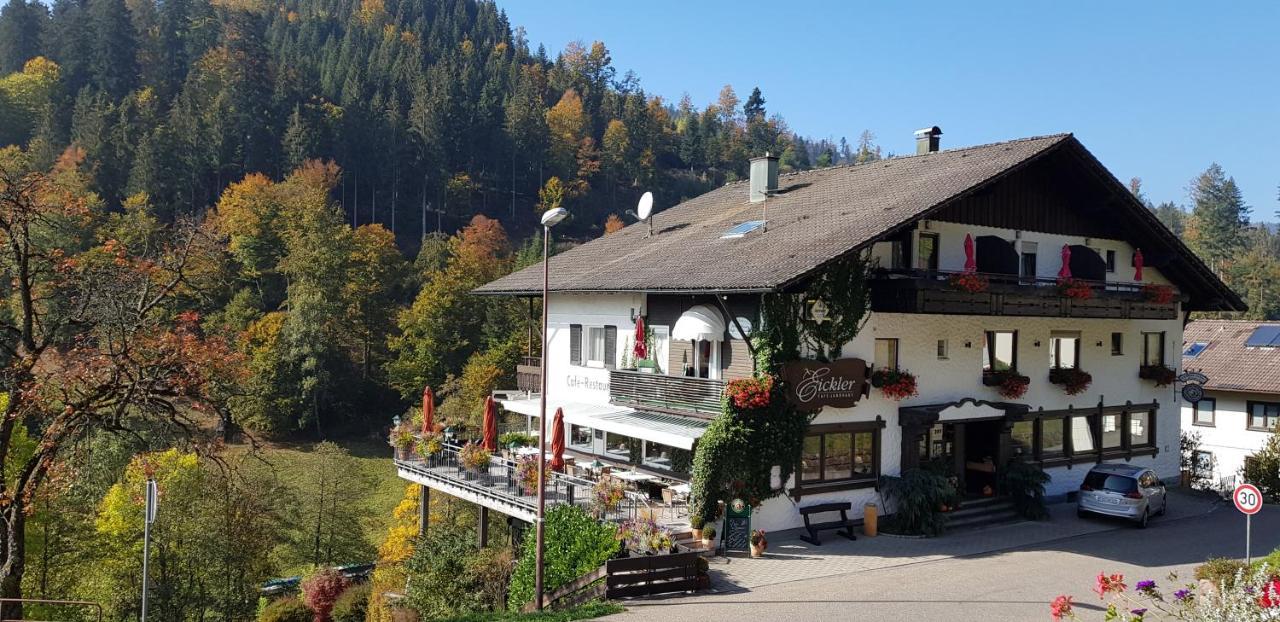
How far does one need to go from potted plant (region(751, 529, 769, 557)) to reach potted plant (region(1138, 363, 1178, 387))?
15.5 m

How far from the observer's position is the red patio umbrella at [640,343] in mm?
22391

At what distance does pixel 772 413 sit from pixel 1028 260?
967 centimetres

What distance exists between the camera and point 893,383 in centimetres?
2080

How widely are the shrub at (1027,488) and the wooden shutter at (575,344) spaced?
11.8 m

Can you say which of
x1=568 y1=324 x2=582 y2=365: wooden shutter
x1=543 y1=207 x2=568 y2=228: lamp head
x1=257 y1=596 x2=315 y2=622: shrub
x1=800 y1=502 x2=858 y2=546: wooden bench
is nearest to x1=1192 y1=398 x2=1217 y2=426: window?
x1=800 y1=502 x2=858 y2=546: wooden bench

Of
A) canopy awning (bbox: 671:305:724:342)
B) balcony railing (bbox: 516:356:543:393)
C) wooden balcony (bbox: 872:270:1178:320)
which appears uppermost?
wooden balcony (bbox: 872:270:1178:320)

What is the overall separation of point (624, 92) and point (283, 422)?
106247mm

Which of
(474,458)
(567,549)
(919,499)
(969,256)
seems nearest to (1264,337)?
(969,256)

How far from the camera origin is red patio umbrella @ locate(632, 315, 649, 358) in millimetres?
22391

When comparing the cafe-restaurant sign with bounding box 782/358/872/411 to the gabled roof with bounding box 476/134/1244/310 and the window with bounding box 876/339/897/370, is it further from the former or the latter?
the gabled roof with bounding box 476/134/1244/310

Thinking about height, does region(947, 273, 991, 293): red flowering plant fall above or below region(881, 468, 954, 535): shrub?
above

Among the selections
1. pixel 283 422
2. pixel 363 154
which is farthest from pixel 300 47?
pixel 283 422

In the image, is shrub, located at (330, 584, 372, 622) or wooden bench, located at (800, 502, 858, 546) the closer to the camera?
wooden bench, located at (800, 502, 858, 546)

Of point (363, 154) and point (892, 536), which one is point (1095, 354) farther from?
point (363, 154)
